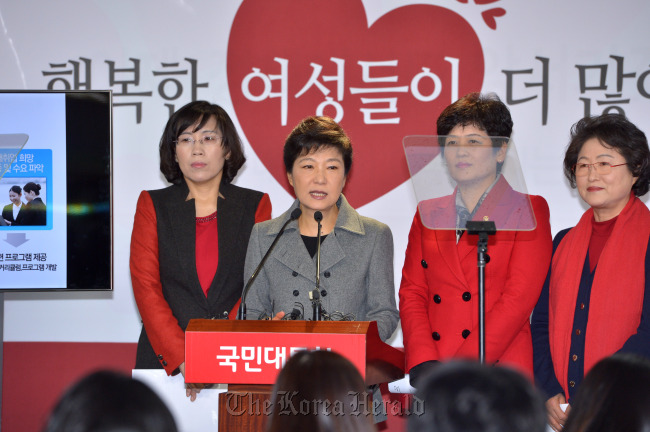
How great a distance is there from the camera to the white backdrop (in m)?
3.90

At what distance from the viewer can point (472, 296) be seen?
273 cm

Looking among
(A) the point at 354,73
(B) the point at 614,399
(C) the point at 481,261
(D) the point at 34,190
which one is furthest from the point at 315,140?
(B) the point at 614,399

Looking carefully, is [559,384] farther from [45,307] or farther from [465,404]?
[45,307]

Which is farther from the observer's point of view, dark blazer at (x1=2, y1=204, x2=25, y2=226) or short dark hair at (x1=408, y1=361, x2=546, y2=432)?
dark blazer at (x1=2, y1=204, x2=25, y2=226)

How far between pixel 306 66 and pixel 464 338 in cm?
202

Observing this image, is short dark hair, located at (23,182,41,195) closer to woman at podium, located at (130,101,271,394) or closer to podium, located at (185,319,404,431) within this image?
woman at podium, located at (130,101,271,394)

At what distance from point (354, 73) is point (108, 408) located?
3437 mm

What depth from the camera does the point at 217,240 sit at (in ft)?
10.4

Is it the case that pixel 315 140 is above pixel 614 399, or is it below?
above

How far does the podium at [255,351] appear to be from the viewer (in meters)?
2.07

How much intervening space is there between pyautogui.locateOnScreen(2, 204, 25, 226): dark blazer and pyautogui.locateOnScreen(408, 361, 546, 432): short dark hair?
3079 mm

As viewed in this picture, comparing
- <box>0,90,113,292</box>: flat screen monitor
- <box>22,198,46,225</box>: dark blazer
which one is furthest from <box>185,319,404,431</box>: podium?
<box>22,198,46,225</box>: dark blazer

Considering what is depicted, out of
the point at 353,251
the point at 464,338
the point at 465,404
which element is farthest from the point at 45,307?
the point at 465,404

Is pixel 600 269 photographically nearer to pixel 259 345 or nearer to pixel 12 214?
pixel 259 345
